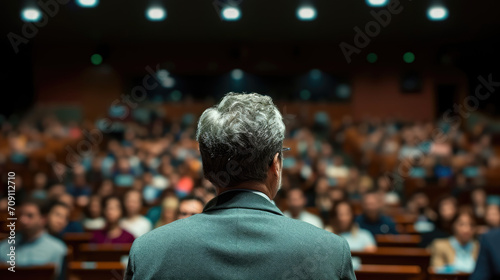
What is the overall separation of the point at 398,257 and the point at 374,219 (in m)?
0.88

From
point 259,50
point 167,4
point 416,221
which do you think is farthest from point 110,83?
point 416,221

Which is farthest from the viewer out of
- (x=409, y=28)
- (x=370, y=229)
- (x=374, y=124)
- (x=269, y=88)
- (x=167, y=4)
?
(x=269, y=88)

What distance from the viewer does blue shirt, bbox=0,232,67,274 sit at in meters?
2.74

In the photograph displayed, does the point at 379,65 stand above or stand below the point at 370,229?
above

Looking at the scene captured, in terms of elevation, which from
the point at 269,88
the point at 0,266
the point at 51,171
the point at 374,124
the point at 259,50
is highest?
the point at 259,50

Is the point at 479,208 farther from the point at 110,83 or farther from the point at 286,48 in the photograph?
the point at 110,83

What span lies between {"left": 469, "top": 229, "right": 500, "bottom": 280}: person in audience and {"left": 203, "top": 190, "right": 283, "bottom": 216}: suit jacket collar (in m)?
1.13

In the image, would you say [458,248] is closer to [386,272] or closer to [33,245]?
[386,272]

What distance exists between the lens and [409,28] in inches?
323

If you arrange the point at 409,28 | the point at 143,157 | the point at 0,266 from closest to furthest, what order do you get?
the point at 0,266 < the point at 143,157 < the point at 409,28

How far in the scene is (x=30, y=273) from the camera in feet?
8.24

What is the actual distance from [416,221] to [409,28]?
5158mm

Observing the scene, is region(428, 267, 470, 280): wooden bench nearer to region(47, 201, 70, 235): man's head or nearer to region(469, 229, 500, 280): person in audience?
region(469, 229, 500, 280): person in audience

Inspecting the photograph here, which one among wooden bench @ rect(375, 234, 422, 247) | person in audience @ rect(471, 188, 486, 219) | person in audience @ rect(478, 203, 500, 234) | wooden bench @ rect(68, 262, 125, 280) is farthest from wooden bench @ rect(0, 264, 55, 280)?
person in audience @ rect(471, 188, 486, 219)
